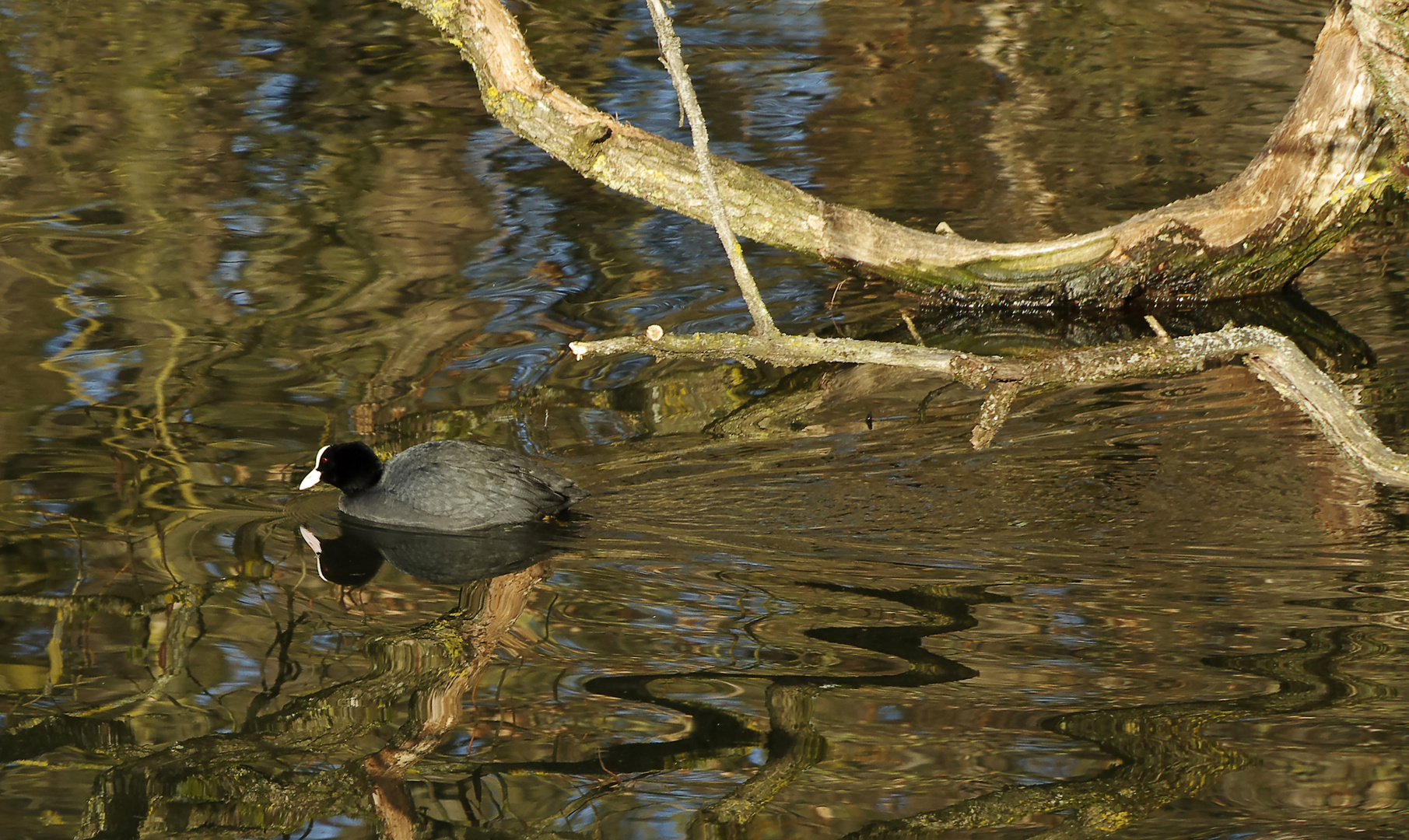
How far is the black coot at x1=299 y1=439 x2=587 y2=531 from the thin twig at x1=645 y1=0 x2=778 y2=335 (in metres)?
1.28

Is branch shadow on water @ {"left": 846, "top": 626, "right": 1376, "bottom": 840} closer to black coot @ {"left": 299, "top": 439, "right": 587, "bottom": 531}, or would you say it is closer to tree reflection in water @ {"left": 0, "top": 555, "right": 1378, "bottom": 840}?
tree reflection in water @ {"left": 0, "top": 555, "right": 1378, "bottom": 840}

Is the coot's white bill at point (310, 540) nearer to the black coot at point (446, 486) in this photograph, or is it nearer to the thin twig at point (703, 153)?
the black coot at point (446, 486)

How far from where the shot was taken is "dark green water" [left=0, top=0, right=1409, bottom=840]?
4.08 meters

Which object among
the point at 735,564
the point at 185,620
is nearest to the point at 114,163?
the point at 185,620

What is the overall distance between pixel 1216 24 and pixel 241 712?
1234 centimetres

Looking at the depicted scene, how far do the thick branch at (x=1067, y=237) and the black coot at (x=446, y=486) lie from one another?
208 centimetres

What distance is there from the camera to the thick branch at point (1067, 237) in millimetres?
7199

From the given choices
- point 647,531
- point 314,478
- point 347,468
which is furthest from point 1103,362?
point 314,478

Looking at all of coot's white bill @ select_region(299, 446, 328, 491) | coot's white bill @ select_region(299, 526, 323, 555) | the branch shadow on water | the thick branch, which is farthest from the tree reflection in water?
the thick branch

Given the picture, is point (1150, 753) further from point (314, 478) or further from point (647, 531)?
point (314, 478)

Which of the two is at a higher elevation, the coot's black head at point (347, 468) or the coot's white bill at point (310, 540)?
the coot's black head at point (347, 468)

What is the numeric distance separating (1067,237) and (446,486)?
13.0ft

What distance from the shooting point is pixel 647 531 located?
18.7ft

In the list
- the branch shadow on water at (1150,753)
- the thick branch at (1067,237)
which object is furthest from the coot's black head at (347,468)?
the branch shadow on water at (1150,753)
